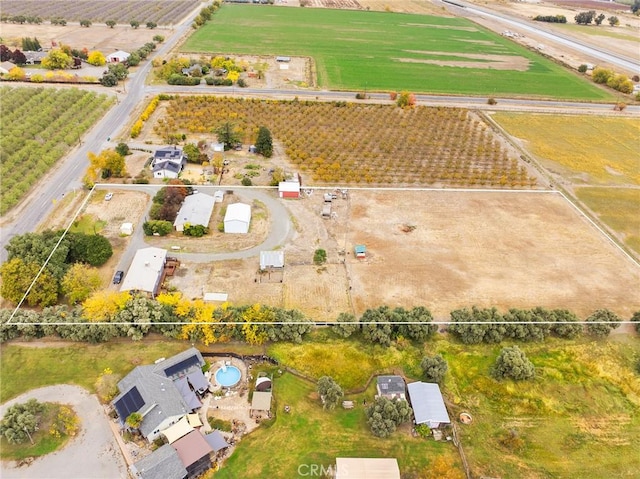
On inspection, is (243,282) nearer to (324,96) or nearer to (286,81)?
(324,96)

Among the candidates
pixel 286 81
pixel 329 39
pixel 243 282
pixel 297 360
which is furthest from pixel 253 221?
pixel 329 39

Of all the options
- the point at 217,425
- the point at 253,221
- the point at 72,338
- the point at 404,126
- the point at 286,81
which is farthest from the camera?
the point at 286,81

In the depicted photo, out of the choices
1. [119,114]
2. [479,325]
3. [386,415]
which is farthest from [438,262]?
[119,114]

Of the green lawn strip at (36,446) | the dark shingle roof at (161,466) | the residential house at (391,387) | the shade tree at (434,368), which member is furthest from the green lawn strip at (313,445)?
the green lawn strip at (36,446)

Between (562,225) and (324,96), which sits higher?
(324,96)

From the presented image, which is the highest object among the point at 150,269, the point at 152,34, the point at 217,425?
the point at 152,34

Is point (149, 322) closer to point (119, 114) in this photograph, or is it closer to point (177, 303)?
point (177, 303)
